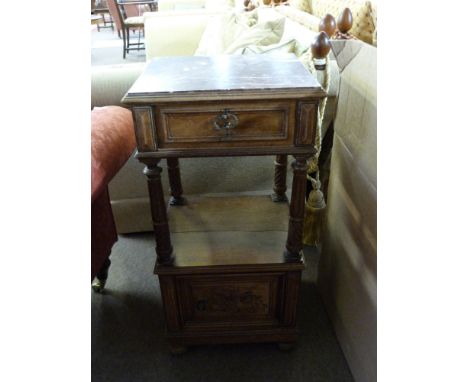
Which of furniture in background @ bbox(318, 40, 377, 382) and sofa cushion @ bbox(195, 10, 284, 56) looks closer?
furniture in background @ bbox(318, 40, 377, 382)

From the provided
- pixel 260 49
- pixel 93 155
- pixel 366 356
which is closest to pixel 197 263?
pixel 93 155

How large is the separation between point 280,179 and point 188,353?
62 cm

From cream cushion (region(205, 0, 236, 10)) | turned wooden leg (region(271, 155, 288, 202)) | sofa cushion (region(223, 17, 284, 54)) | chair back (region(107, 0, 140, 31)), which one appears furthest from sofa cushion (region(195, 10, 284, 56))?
chair back (region(107, 0, 140, 31))

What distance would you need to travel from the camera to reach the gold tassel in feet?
4.13

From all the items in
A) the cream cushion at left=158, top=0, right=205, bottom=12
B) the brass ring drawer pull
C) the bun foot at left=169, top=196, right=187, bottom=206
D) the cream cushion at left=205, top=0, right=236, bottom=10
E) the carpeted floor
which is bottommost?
the carpeted floor

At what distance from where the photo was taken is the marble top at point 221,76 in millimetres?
713

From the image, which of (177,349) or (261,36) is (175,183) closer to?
(177,349)

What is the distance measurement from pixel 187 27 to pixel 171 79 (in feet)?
6.77

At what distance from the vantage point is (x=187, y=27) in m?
2.61

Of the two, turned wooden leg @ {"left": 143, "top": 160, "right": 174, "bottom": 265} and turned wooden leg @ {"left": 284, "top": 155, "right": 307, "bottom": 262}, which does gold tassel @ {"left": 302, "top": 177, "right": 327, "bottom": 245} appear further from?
turned wooden leg @ {"left": 143, "top": 160, "right": 174, "bottom": 265}

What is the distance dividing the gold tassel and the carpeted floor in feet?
0.73

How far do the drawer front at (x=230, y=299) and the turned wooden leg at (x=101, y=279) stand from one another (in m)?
0.41

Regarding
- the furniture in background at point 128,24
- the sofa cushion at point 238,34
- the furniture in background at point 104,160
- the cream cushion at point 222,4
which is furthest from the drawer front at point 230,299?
the furniture in background at point 128,24
